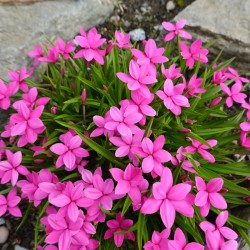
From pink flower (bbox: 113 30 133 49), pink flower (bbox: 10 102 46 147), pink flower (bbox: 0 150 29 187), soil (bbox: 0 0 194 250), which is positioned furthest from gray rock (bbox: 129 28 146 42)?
pink flower (bbox: 0 150 29 187)

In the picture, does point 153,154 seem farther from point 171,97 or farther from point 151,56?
point 151,56

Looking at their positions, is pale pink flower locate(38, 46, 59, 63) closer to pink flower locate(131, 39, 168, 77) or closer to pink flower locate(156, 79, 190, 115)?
pink flower locate(131, 39, 168, 77)

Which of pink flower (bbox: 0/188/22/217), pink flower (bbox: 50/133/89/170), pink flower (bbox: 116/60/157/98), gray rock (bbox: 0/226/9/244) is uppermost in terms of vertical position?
pink flower (bbox: 116/60/157/98)

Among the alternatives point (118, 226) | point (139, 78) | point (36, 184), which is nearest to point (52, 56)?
point (139, 78)

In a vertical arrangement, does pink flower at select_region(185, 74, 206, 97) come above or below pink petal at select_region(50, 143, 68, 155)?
above

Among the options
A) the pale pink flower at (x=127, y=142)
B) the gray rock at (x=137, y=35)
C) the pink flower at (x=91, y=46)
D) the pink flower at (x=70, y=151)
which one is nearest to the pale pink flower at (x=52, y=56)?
the pink flower at (x=91, y=46)

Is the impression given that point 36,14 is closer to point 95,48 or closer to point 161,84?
point 95,48

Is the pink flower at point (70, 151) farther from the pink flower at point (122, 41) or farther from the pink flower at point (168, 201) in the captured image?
the pink flower at point (122, 41)

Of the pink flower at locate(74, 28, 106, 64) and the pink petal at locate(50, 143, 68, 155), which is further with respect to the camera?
the pink flower at locate(74, 28, 106, 64)
